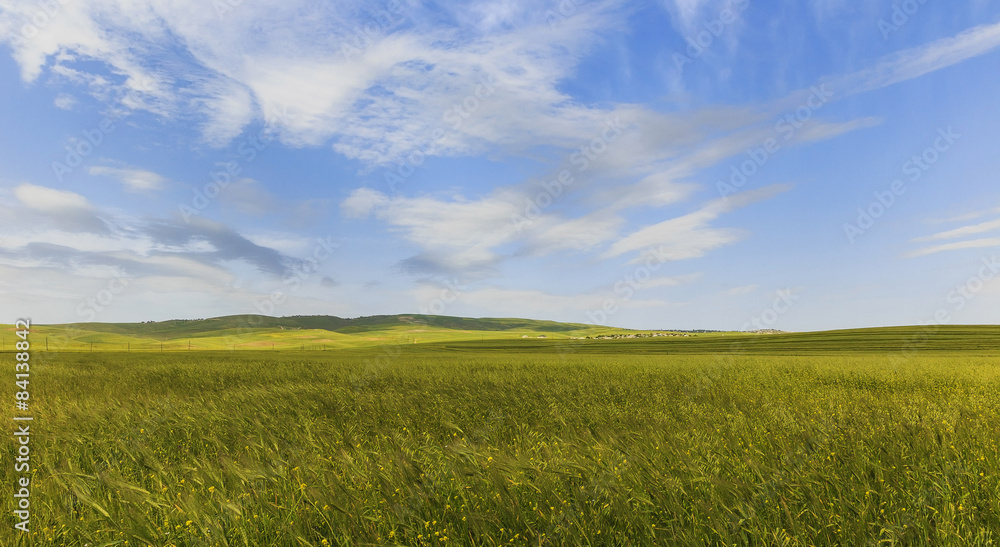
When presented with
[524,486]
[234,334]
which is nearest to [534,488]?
[524,486]

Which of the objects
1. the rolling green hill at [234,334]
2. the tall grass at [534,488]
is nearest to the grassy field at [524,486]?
the tall grass at [534,488]

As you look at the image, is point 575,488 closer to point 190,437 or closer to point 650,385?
point 190,437

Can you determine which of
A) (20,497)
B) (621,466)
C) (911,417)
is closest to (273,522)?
(621,466)

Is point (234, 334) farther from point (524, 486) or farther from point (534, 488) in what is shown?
point (534, 488)

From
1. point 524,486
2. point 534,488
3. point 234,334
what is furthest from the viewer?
point 234,334

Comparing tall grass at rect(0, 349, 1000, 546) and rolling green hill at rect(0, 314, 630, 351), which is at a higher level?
tall grass at rect(0, 349, 1000, 546)

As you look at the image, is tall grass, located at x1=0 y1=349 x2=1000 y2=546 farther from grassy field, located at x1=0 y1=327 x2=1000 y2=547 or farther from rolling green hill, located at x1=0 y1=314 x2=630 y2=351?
rolling green hill, located at x1=0 y1=314 x2=630 y2=351

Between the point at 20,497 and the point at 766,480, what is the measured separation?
7031 millimetres

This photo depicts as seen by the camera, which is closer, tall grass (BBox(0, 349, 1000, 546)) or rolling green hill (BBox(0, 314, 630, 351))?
tall grass (BBox(0, 349, 1000, 546))

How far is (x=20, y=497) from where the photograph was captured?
14.4ft

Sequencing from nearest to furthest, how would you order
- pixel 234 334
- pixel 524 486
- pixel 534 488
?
pixel 534 488
pixel 524 486
pixel 234 334

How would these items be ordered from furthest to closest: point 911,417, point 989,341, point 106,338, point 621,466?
point 106,338 → point 989,341 → point 911,417 → point 621,466

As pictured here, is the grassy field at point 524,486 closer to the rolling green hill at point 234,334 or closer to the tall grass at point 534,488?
the tall grass at point 534,488

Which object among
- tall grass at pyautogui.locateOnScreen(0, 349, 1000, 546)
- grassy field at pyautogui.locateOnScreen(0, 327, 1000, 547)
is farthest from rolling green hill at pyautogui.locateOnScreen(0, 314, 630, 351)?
tall grass at pyautogui.locateOnScreen(0, 349, 1000, 546)
